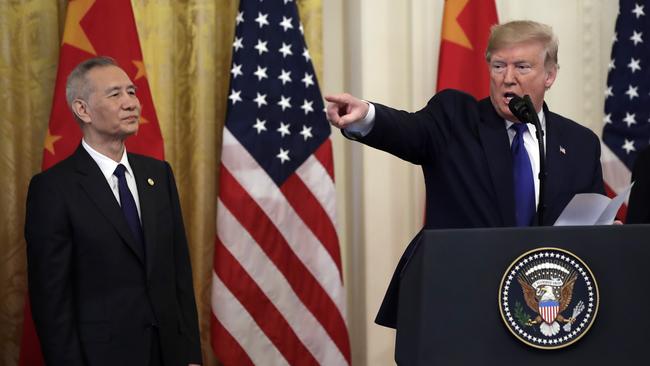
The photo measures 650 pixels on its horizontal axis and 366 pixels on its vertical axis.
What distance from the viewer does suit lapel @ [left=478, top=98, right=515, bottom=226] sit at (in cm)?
242

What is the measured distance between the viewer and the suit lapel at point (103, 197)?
3.26 metres

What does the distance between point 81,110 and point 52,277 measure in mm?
729

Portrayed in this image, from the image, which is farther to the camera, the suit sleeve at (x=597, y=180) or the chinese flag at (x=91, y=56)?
the chinese flag at (x=91, y=56)

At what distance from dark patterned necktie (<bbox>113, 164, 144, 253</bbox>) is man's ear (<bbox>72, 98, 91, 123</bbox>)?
248mm

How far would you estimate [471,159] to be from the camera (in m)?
2.51

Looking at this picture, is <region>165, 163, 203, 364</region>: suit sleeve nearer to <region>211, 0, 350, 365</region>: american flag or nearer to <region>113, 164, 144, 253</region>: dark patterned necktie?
<region>113, 164, 144, 253</region>: dark patterned necktie

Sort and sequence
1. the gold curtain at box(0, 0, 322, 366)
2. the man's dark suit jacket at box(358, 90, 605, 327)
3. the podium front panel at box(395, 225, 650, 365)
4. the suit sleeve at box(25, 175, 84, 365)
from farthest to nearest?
the gold curtain at box(0, 0, 322, 366) → the suit sleeve at box(25, 175, 84, 365) → the man's dark suit jacket at box(358, 90, 605, 327) → the podium front panel at box(395, 225, 650, 365)

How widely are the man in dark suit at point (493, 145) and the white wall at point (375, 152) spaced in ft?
7.30

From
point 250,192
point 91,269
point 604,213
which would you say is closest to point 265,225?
point 250,192

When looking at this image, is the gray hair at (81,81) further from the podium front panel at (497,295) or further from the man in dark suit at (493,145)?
the podium front panel at (497,295)

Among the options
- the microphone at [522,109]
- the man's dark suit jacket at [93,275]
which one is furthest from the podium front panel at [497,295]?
the man's dark suit jacket at [93,275]

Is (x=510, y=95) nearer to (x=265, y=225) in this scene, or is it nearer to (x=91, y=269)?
(x=91, y=269)

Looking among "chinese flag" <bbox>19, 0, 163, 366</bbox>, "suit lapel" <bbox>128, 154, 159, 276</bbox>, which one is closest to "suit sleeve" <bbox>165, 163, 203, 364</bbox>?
"suit lapel" <bbox>128, 154, 159, 276</bbox>

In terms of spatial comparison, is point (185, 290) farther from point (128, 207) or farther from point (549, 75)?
point (549, 75)
